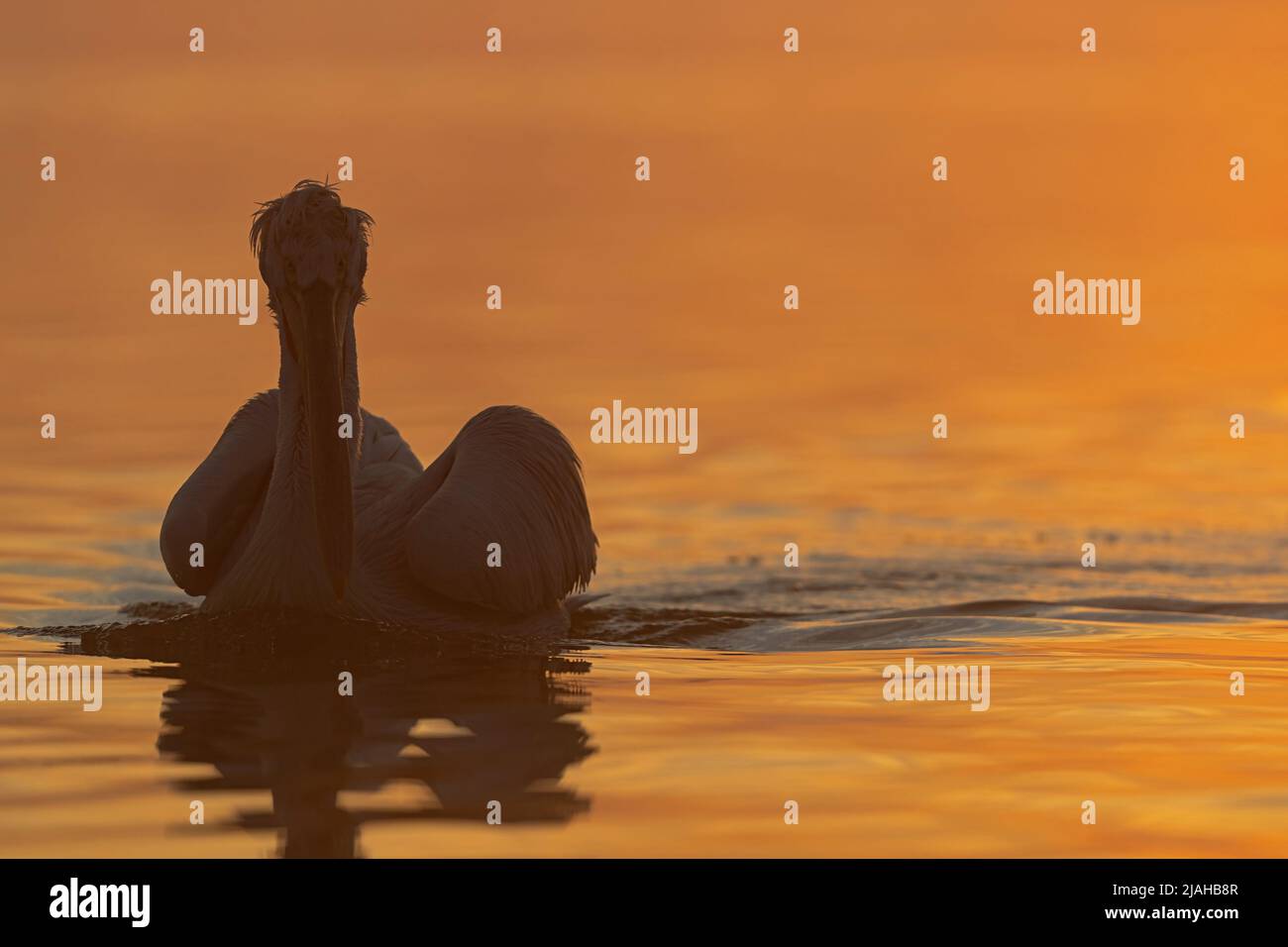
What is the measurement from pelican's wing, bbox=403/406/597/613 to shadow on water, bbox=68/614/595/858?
27 centimetres

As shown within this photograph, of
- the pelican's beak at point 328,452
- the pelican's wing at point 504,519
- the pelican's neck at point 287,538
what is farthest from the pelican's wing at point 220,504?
the pelican's beak at point 328,452

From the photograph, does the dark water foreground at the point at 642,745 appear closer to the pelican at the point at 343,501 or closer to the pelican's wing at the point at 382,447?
the pelican at the point at 343,501

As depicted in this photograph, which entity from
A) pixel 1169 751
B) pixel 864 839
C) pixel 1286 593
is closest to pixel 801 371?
pixel 1286 593

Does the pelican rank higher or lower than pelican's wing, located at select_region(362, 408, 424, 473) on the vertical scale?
lower

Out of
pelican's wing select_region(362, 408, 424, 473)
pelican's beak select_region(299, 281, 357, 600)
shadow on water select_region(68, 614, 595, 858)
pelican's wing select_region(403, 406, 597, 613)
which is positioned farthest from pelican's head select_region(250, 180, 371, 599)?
pelican's wing select_region(362, 408, 424, 473)

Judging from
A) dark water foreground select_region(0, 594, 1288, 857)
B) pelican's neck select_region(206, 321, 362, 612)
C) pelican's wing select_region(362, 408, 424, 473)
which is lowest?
dark water foreground select_region(0, 594, 1288, 857)

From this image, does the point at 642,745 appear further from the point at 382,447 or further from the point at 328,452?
the point at 382,447

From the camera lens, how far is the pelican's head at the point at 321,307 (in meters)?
8.10

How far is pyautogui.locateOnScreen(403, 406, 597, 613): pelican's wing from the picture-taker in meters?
8.77

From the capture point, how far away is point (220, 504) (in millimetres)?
9031

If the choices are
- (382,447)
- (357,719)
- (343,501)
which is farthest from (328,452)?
(382,447)

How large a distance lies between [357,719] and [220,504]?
231cm

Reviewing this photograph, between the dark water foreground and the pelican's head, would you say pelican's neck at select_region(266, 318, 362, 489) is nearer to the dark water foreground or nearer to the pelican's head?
the pelican's head

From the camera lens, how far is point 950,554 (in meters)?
12.1
